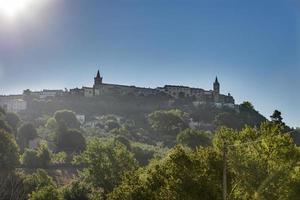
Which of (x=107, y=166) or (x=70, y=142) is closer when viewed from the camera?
(x=107, y=166)

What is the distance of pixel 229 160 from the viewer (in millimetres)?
32375

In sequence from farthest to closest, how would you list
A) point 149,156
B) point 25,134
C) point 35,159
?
point 25,134
point 149,156
point 35,159

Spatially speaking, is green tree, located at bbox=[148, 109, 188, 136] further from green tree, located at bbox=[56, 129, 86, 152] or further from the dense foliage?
green tree, located at bbox=[56, 129, 86, 152]

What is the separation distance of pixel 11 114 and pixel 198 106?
68.8 m

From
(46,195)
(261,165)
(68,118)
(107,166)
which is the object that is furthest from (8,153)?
(68,118)

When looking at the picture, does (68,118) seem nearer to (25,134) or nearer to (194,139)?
(25,134)

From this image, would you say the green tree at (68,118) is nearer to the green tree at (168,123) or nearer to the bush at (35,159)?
the green tree at (168,123)

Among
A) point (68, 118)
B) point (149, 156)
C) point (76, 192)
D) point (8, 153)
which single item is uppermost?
point (68, 118)

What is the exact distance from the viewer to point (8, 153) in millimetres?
84438

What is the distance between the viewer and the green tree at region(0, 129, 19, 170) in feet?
274

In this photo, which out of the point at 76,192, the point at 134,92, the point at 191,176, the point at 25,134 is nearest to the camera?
the point at 191,176

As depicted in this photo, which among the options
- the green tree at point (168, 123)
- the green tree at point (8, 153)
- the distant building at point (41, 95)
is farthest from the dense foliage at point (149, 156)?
the distant building at point (41, 95)

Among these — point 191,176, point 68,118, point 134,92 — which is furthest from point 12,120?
point 191,176

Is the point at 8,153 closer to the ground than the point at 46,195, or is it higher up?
higher up
